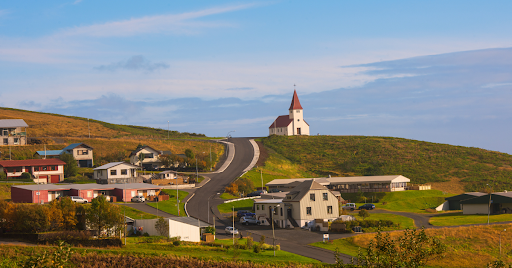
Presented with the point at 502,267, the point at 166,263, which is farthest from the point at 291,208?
the point at 502,267

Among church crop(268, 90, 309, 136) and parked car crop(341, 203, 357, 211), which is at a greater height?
church crop(268, 90, 309, 136)

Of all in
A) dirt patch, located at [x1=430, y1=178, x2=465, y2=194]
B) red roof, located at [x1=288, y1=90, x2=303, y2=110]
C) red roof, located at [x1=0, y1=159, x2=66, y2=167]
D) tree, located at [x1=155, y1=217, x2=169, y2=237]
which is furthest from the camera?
red roof, located at [x1=288, y1=90, x2=303, y2=110]

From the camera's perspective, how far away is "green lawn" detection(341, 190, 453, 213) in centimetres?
8134

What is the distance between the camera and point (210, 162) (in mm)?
115875

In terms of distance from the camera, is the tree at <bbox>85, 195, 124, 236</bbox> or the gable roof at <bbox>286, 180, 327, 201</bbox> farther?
the gable roof at <bbox>286, 180, 327, 201</bbox>

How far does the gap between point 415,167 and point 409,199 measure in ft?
123

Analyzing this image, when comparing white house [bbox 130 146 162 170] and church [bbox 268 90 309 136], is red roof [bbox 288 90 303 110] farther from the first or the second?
white house [bbox 130 146 162 170]

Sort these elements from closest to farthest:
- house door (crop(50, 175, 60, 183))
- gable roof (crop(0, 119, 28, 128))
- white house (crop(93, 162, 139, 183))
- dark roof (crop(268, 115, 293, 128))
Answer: white house (crop(93, 162, 139, 183))
house door (crop(50, 175, 60, 183))
gable roof (crop(0, 119, 28, 128))
dark roof (crop(268, 115, 293, 128))

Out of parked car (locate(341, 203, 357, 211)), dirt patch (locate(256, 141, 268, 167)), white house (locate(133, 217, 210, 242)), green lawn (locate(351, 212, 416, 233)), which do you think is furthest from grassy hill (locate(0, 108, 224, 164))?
green lawn (locate(351, 212, 416, 233))

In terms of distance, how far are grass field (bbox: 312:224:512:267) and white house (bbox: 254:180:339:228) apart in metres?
12.9

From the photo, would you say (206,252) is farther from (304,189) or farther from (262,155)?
(262,155)

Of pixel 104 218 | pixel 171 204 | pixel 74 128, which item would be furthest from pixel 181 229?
pixel 74 128

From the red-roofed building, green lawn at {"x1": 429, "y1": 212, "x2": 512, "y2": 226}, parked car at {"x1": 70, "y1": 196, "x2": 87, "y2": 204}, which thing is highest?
the red-roofed building

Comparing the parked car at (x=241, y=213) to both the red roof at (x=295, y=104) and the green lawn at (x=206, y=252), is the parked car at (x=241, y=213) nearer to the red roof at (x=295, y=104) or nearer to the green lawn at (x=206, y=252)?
the green lawn at (x=206, y=252)
